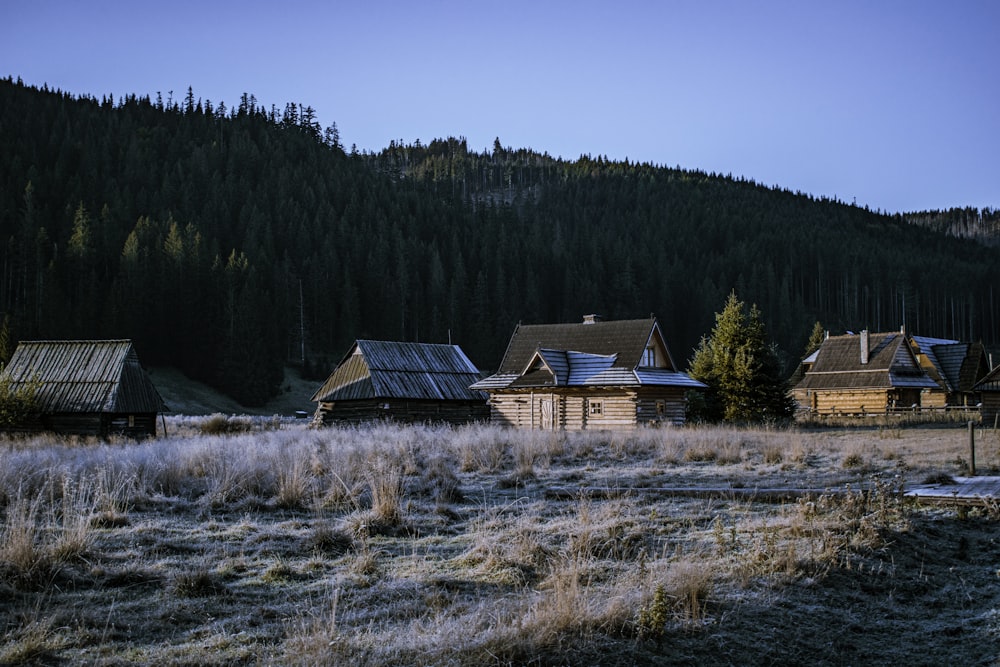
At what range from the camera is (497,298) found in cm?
10344

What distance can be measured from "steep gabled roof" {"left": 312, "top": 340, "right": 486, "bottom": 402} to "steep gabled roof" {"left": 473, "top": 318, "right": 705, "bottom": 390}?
2.07 metres

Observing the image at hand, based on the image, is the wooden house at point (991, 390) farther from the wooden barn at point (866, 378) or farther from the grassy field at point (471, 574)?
the grassy field at point (471, 574)

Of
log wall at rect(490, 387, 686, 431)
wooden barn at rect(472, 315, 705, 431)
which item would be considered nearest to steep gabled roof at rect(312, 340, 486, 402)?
wooden barn at rect(472, 315, 705, 431)

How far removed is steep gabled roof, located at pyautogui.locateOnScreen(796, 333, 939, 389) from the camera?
173ft

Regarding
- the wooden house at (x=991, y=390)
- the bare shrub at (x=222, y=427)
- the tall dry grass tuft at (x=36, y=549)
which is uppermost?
the wooden house at (x=991, y=390)

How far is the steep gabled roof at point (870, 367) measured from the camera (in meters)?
52.8

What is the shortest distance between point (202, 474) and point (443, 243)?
105319mm

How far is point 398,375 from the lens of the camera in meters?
44.7

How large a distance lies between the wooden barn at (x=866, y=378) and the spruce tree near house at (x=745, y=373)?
504 inches

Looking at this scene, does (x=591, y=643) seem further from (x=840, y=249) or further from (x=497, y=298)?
(x=840, y=249)

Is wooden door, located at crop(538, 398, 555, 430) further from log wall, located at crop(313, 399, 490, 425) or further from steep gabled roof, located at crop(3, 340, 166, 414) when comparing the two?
steep gabled roof, located at crop(3, 340, 166, 414)

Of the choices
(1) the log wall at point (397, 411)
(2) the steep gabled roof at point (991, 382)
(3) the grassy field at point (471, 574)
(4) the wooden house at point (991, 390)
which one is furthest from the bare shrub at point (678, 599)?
(2) the steep gabled roof at point (991, 382)

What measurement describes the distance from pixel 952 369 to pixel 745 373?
25579 mm

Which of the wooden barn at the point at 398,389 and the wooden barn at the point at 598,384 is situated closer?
the wooden barn at the point at 598,384
